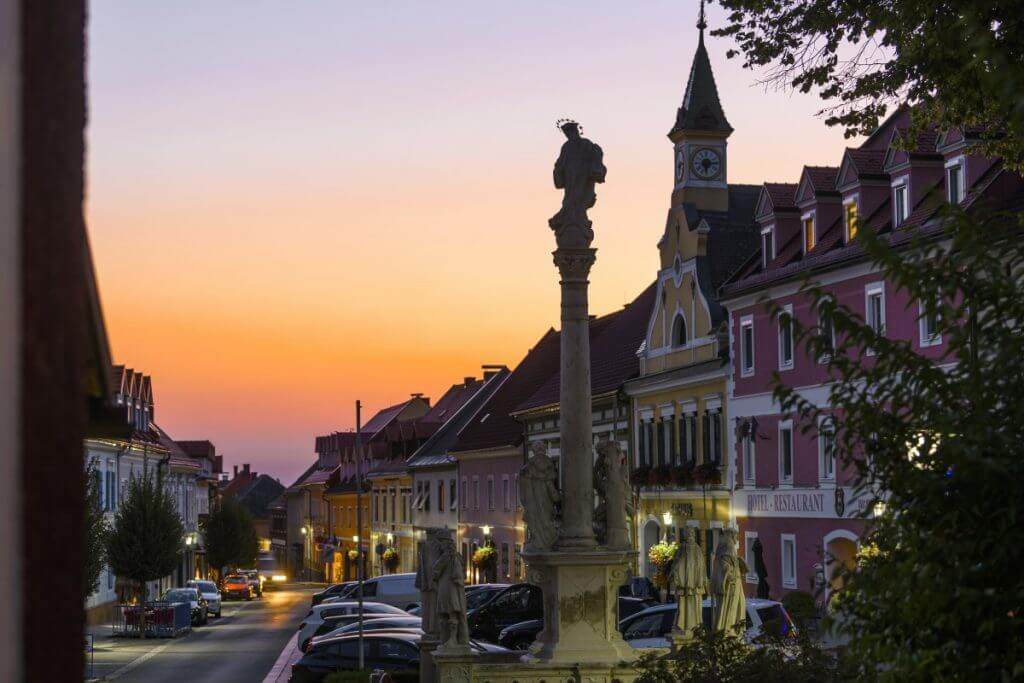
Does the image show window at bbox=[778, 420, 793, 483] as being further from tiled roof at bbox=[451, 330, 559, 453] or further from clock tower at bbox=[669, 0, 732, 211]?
tiled roof at bbox=[451, 330, 559, 453]

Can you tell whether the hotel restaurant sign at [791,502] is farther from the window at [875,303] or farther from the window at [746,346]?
the window at [875,303]

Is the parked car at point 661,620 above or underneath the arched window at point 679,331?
underneath

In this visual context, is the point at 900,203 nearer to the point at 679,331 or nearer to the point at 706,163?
the point at 679,331

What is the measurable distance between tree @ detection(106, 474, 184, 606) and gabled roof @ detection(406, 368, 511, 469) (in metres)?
23.3

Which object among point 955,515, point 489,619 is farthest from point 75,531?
point 489,619

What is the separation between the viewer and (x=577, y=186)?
69.2 ft

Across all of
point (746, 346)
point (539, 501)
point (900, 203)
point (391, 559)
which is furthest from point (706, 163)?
point (391, 559)

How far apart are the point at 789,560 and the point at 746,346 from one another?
631 cm

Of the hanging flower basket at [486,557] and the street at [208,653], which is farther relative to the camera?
the hanging flower basket at [486,557]

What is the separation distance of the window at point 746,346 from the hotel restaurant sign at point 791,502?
329cm

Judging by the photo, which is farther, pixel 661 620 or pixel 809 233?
pixel 809 233

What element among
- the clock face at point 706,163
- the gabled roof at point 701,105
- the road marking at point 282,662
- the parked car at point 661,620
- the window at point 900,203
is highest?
the gabled roof at point 701,105

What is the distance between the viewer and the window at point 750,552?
42625 millimetres

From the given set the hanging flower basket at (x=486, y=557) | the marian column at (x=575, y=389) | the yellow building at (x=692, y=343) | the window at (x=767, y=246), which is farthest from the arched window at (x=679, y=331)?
the marian column at (x=575, y=389)
